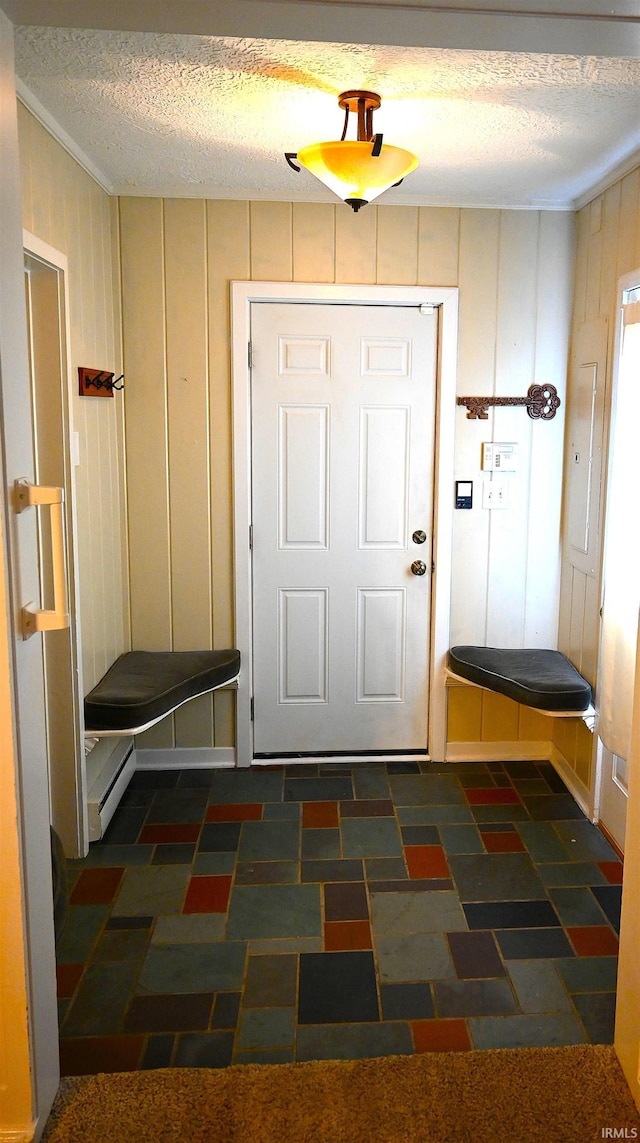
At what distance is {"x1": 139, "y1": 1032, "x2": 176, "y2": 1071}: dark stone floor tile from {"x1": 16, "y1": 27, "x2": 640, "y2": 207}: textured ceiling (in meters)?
2.63

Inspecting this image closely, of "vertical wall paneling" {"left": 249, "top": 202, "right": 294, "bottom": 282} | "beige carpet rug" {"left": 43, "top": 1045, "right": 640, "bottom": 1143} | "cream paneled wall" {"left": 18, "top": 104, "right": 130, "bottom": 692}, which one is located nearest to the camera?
"beige carpet rug" {"left": 43, "top": 1045, "right": 640, "bottom": 1143}

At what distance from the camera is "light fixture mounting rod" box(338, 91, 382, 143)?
2.55 m

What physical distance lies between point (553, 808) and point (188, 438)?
227cm

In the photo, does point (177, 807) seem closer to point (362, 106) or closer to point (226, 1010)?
point (226, 1010)

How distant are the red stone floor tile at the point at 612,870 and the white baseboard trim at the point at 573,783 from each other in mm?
332

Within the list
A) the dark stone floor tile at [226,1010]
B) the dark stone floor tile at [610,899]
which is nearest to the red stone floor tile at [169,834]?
the dark stone floor tile at [226,1010]

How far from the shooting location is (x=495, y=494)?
154 inches

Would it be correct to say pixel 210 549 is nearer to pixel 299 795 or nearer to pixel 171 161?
pixel 299 795

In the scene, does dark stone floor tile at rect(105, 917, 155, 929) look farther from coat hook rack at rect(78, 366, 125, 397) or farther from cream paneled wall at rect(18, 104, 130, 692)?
coat hook rack at rect(78, 366, 125, 397)

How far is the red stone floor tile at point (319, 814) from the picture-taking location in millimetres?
3455

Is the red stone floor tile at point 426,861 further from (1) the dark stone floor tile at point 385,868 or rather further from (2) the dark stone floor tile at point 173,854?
(2) the dark stone floor tile at point 173,854

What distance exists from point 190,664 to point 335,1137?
2061 mm

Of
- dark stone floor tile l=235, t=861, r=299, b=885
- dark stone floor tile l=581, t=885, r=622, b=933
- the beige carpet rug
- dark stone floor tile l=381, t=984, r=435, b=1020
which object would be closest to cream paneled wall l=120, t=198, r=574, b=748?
dark stone floor tile l=235, t=861, r=299, b=885

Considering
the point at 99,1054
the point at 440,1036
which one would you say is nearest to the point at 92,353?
the point at 99,1054
